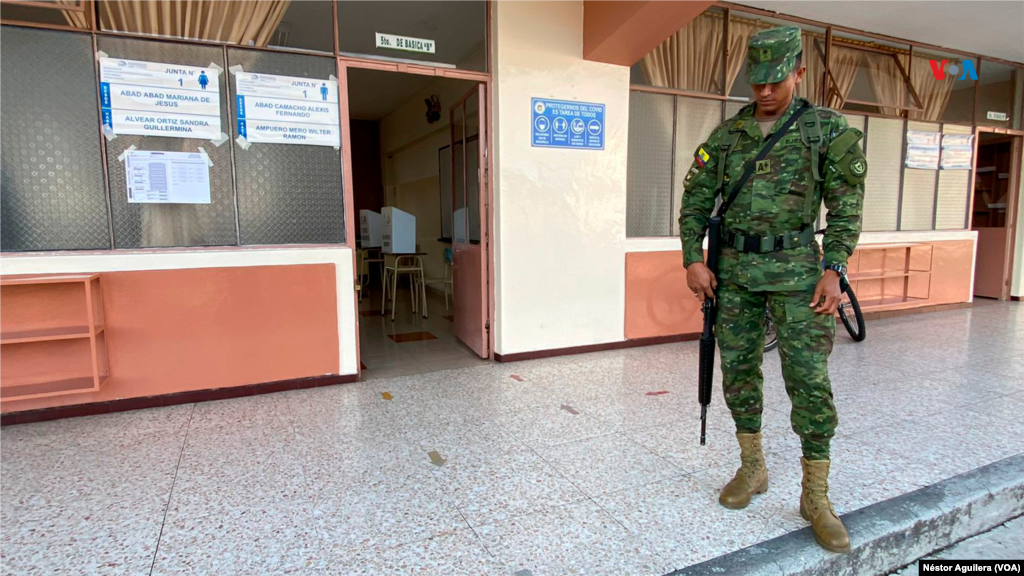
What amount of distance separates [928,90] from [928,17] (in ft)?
4.47

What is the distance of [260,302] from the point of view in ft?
11.5

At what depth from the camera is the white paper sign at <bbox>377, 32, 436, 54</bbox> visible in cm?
372

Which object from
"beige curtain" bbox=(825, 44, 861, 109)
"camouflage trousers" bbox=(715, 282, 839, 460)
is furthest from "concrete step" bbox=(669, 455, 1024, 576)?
"beige curtain" bbox=(825, 44, 861, 109)

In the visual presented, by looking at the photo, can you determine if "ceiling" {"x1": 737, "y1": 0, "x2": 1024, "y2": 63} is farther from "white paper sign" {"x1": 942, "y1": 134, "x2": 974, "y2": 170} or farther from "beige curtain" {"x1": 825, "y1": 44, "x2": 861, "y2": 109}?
"white paper sign" {"x1": 942, "y1": 134, "x2": 974, "y2": 170}

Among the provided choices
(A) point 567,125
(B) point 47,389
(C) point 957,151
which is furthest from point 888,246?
(B) point 47,389

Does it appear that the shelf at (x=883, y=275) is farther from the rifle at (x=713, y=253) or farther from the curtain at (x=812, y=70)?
the rifle at (x=713, y=253)

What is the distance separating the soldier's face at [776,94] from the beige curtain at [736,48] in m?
3.31

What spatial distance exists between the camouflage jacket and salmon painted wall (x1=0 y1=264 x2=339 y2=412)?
266cm

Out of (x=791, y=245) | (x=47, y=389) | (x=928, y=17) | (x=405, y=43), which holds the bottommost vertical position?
(x=47, y=389)

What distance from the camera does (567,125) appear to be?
4.21 metres

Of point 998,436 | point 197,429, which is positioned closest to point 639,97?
point 998,436

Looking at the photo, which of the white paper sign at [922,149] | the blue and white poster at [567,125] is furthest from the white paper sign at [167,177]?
the white paper sign at [922,149]

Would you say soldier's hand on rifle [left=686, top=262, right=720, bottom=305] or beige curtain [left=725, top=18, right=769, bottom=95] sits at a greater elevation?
beige curtain [left=725, top=18, right=769, bottom=95]

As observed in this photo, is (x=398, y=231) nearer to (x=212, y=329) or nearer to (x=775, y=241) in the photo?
(x=212, y=329)
